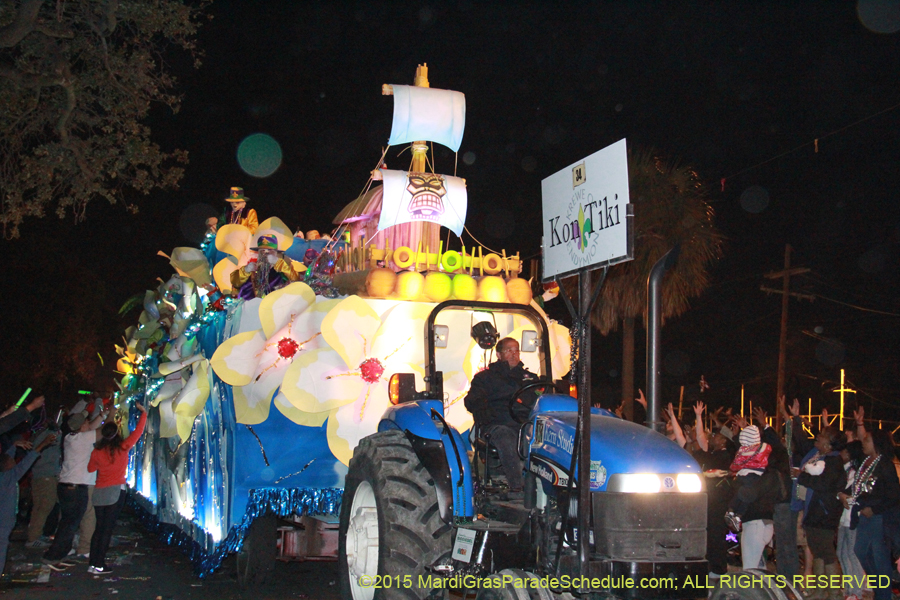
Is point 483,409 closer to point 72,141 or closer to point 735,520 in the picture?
point 735,520

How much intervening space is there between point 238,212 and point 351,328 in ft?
12.1

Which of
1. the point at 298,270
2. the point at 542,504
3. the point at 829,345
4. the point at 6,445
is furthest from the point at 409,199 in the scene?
the point at 829,345

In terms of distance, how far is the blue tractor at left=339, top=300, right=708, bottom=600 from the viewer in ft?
13.9

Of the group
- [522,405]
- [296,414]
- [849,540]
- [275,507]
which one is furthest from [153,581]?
[849,540]

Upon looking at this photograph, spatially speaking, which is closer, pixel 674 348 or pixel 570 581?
pixel 570 581

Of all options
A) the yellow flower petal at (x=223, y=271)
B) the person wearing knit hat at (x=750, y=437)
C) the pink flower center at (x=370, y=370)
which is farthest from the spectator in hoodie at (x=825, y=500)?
the yellow flower petal at (x=223, y=271)

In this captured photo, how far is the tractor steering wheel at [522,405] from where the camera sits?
5.50m

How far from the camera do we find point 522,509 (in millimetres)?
5168

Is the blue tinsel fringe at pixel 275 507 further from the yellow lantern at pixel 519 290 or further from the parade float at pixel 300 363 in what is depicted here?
the yellow lantern at pixel 519 290

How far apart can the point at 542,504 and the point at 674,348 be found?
1953 inches

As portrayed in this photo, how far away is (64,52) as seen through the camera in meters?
9.86

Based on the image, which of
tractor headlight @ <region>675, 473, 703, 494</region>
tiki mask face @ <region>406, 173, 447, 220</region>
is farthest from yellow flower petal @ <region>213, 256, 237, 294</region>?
tractor headlight @ <region>675, 473, 703, 494</region>

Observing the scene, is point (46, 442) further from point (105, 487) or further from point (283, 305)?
point (283, 305)

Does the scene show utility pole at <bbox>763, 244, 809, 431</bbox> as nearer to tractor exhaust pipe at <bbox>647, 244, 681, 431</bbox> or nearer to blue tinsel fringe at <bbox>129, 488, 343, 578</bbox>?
blue tinsel fringe at <bbox>129, 488, 343, 578</bbox>
